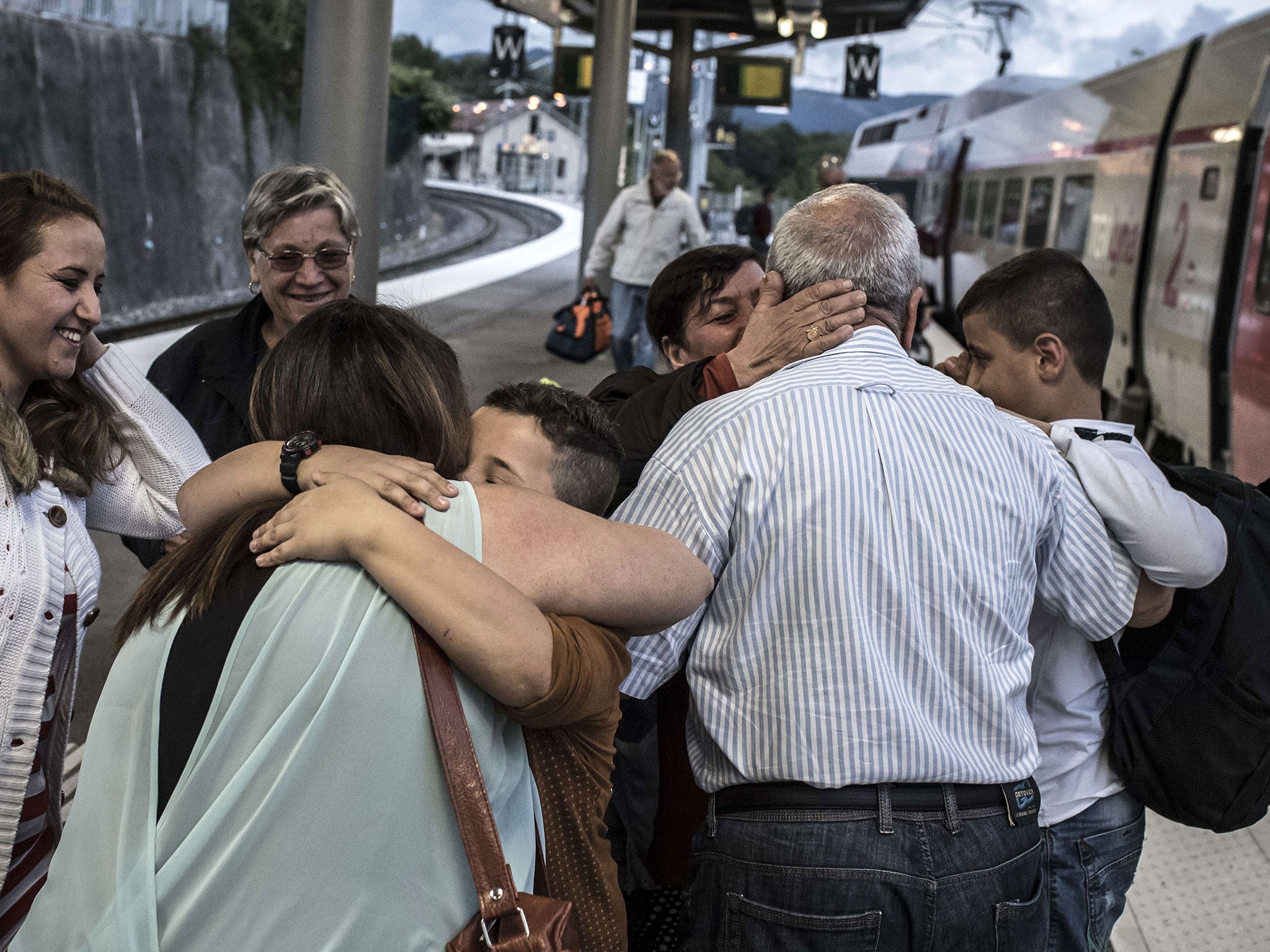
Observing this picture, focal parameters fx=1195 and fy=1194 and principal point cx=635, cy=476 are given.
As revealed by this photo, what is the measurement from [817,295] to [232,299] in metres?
19.0

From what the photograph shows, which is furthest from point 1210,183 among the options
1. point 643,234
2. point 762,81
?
point 762,81

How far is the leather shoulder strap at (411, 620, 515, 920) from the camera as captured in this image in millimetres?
1491

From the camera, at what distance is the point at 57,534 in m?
2.40

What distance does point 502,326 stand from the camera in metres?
15.2

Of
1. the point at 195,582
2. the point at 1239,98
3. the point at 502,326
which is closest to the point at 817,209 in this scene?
the point at 195,582

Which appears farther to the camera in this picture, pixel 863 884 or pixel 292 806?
pixel 863 884

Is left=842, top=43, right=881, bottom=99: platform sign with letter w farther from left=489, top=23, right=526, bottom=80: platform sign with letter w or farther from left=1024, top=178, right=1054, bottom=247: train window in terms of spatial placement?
left=1024, top=178, right=1054, bottom=247: train window

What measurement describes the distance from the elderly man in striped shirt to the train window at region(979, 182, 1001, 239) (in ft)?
53.2

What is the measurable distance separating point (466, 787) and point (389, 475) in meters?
0.41

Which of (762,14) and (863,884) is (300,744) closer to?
(863,884)

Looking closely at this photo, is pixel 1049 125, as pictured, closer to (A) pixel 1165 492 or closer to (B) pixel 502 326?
(B) pixel 502 326

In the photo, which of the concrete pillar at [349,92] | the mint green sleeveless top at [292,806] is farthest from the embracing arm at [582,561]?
the concrete pillar at [349,92]

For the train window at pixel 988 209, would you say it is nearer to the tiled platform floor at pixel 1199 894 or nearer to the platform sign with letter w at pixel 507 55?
the platform sign with letter w at pixel 507 55

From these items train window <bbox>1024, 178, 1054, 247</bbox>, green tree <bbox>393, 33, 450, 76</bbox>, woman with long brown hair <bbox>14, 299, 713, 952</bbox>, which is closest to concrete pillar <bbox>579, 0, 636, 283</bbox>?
train window <bbox>1024, 178, 1054, 247</bbox>
